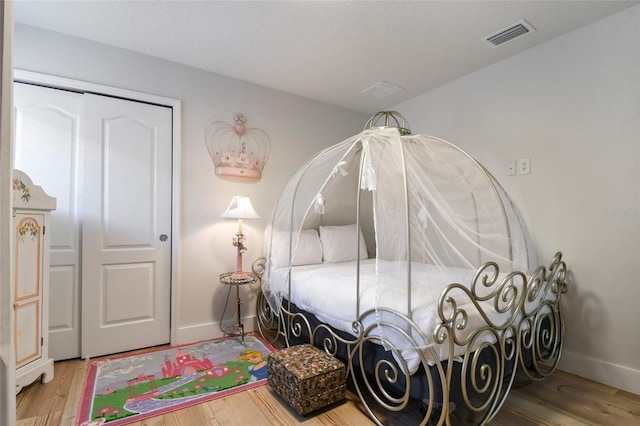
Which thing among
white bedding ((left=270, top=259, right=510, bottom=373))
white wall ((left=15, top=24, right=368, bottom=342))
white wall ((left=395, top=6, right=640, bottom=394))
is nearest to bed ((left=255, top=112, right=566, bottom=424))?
white bedding ((left=270, top=259, right=510, bottom=373))

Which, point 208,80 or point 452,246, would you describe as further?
point 208,80

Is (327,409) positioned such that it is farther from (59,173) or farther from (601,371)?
(59,173)

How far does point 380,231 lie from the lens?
5.74 ft

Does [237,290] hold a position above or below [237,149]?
below

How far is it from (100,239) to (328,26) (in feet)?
7.74

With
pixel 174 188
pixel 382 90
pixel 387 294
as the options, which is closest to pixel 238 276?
pixel 174 188

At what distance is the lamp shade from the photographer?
275 centimetres

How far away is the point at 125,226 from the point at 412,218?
7.46 ft

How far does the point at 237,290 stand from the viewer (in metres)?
2.83

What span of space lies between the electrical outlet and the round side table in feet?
7.90

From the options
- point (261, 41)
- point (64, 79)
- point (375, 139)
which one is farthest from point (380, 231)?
point (64, 79)

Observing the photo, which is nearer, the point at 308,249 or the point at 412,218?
the point at 412,218

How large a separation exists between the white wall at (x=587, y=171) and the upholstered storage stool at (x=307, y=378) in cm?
178

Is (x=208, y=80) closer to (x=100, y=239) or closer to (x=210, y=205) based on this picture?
(x=210, y=205)
